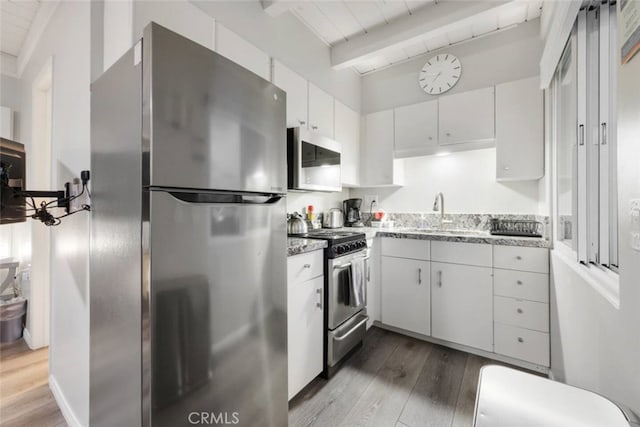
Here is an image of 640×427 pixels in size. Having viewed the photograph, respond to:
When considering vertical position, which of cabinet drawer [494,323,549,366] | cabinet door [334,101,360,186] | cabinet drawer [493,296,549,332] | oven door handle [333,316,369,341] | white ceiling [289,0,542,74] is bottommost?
cabinet drawer [494,323,549,366]

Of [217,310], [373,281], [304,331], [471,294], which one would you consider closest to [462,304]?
[471,294]

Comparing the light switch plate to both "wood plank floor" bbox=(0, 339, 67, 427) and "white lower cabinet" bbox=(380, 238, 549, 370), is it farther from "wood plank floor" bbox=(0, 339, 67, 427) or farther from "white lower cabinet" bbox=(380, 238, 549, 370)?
"wood plank floor" bbox=(0, 339, 67, 427)

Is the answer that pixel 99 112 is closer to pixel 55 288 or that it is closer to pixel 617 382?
pixel 55 288

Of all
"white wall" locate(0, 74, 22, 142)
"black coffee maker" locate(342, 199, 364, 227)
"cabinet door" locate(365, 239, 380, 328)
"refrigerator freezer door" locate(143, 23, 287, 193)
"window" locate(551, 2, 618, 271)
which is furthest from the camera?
Answer: "black coffee maker" locate(342, 199, 364, 227)

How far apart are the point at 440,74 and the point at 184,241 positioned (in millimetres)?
2931

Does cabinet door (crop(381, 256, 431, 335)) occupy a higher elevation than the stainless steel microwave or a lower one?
lower

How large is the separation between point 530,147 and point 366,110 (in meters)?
1.69

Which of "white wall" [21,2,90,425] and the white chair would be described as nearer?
the white chair

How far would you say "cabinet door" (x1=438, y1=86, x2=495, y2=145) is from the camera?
2377 millimetres

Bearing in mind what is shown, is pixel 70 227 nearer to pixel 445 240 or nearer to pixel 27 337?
pixel 27 337

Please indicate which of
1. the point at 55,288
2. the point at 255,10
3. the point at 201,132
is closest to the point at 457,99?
the point at 255,10

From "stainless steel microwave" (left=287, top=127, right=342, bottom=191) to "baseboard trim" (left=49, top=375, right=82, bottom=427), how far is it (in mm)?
1853

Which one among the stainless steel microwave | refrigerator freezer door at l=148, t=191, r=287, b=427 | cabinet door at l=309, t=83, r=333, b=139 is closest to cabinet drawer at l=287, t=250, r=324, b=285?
refrigerator freezer door at l=148, t=191, r=287, b=427

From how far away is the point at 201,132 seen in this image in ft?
2.95
